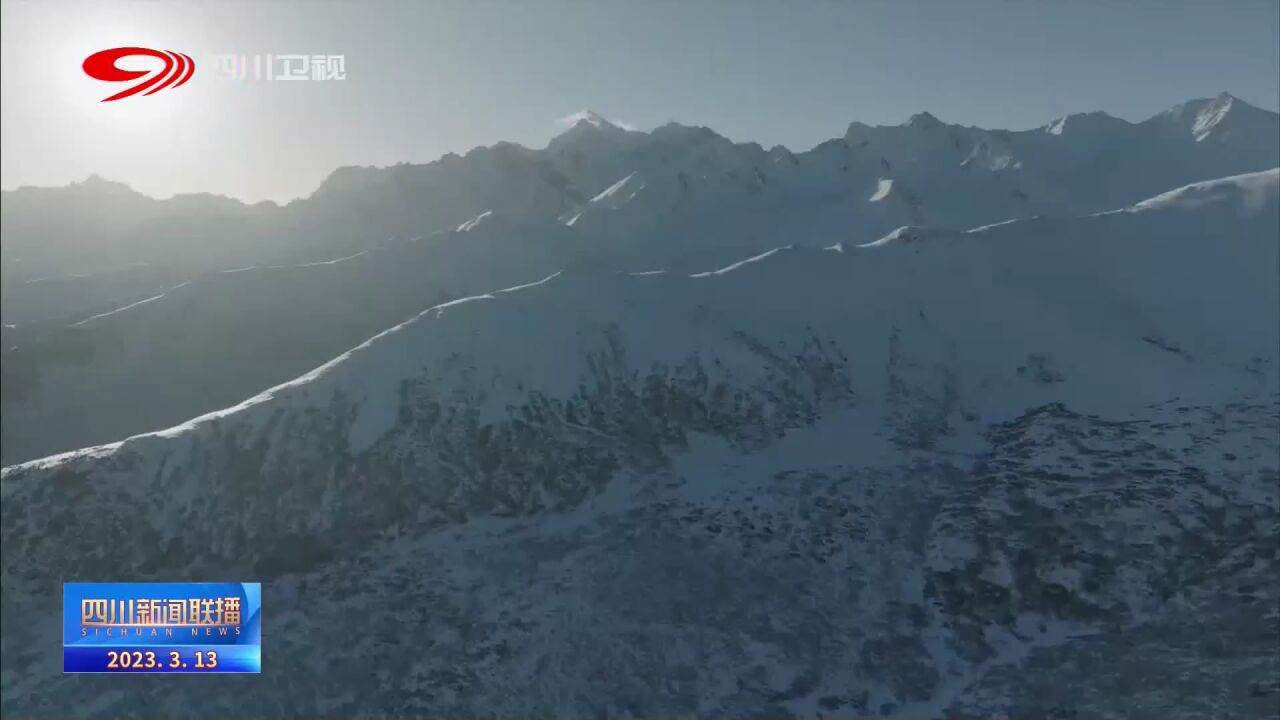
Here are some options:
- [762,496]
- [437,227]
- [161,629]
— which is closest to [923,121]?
[437,227]

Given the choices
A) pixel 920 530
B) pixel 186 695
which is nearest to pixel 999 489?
pixel 920 530

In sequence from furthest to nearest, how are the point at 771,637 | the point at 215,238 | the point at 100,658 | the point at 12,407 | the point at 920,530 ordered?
the point at 215,238
the point at 12,407
the point at 920,530
the point at 771,637
the point at 100,658

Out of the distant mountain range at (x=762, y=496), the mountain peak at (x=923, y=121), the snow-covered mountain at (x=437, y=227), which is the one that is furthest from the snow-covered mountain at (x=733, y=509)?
the mountain peak at (x=923, y=121)

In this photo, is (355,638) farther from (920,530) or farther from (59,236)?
(59,236)

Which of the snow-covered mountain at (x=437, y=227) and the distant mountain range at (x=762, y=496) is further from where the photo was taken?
the snow-covered mountain at (x=437, y=227)

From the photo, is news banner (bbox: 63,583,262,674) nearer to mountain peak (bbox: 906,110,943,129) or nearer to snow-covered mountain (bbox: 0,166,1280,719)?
snow-covered mountain (bbox: 0,166,1280,719)

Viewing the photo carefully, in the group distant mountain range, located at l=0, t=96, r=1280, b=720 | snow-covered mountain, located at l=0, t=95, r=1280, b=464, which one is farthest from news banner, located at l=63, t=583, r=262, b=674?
snow-covered mountain, located at l=0, t=95, r=1280, b=464

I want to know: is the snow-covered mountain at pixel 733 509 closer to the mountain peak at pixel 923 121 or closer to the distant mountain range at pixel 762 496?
the distant mountain range at pixel 762 496
